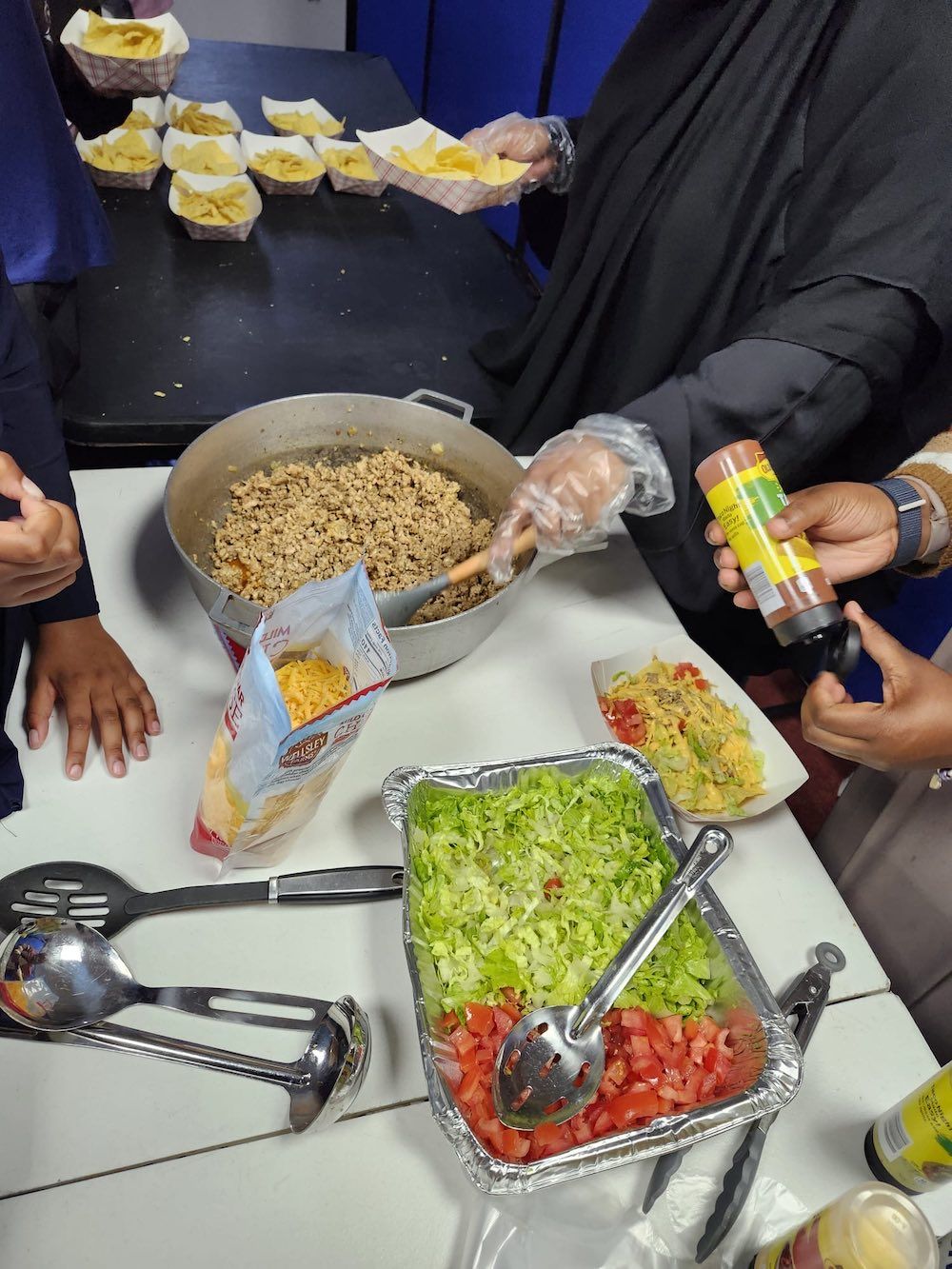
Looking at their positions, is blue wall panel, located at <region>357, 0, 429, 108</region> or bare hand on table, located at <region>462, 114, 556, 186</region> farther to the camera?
blue wall panel, located at <region>357, 0, 429, 108</region>

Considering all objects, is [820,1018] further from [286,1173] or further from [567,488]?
[567,488]

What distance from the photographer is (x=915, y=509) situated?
3.71 ft

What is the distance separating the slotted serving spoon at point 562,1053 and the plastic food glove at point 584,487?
0.49m

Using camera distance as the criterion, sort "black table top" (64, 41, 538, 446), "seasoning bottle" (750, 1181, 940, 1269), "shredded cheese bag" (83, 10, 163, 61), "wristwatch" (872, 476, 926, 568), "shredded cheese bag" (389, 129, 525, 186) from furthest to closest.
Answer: "shredded cheese bag" (83, 10, 163, 61)
"shredded cheese bag" (389, 129, 525, 186)
"black table top" (64, 41, 538, 446)
"wristwatch" (872, 476, 926, 568)
"seasoning bottle" (750, 1181, 940, 1269)

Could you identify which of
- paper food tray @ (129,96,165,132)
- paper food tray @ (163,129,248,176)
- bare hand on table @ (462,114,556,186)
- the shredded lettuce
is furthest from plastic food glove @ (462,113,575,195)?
the shredded lettuce

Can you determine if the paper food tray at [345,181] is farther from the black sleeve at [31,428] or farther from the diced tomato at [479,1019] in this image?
the diced tomato at [479,1019]

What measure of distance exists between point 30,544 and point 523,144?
1597 mm

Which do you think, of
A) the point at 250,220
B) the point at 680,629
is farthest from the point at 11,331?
the point at 250,220

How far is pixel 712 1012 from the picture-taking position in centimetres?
81

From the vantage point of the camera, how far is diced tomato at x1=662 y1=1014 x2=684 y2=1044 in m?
0.79

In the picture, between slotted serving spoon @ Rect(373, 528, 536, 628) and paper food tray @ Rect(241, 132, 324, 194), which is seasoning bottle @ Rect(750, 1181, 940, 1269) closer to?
slotted serving spoon @ Rect(373, 528, 536, 628)

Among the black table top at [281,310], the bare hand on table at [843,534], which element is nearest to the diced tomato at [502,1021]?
the bare hand on table at [843,534]

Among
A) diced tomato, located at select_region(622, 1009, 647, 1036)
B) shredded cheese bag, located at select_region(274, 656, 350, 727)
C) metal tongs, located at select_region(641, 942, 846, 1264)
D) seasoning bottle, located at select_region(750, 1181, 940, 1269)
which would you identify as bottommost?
metal tongs, located at select_region(641, 942, 846, 1264)

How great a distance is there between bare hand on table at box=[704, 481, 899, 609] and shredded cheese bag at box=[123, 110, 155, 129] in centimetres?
206
